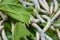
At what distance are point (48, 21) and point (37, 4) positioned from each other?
0.14m

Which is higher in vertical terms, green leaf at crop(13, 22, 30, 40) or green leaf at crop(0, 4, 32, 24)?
green leaf at crop(0, 4, 32, 24)

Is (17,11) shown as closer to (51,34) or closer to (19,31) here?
(19,31)

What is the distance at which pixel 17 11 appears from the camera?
1.26 metres

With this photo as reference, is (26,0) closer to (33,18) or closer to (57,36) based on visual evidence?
(33,18)

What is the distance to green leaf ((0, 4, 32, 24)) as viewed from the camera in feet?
4.07

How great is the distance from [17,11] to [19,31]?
13 cm

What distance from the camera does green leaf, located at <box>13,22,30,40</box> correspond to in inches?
46.8

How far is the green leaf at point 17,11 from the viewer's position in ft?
4.07

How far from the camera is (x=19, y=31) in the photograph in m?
1.20

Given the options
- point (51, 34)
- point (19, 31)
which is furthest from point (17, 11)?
point (51, 34)

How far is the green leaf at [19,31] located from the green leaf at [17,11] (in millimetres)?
43

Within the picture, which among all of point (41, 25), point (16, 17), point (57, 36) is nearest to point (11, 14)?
point (16, 17)

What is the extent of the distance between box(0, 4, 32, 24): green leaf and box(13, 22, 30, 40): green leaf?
0.04 meters

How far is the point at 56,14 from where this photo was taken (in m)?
1.33
